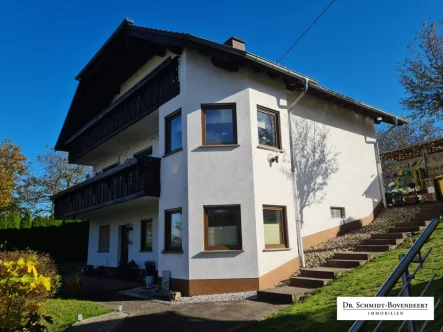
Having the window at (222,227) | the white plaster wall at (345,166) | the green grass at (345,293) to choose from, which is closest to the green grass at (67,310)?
the window at (222,227)

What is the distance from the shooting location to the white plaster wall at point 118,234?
14125mm

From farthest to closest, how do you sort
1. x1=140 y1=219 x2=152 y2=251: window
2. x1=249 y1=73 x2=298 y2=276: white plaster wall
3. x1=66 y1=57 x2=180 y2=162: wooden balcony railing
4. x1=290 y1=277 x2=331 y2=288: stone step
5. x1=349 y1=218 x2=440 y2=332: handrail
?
A: x1=140 y1=219 x2=152 y2=251: window, x1=66 y1=57 x2=180 y2=162: wooden balcony railing, x1=249 y1=73 x2=298 y2=276: white plaster wall, x1=290 y1=277 x2=331 y2=288: stone step, x1=349 y1=218 x2=440 y2=332: handrail

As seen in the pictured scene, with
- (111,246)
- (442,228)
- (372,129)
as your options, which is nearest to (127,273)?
(111,246)

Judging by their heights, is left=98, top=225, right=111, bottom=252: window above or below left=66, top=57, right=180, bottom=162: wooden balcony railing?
below

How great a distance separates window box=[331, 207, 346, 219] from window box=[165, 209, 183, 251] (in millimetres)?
6186

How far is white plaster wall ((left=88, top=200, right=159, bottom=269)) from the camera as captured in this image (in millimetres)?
14125

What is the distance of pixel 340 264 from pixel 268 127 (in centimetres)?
486

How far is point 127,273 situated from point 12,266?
402 inches

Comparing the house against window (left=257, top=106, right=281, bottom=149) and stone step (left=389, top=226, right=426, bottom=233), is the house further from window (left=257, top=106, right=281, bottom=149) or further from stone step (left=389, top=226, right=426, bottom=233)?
stone step (left=389, top=226, right=426, bottom=233)

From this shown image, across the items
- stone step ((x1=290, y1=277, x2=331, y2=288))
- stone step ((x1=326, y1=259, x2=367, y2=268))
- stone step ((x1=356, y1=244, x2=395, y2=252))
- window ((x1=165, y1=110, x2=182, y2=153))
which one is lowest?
stone step ((x1=290, y1=277, x2=331, y2=288))

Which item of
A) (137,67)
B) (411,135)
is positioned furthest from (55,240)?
(411,135)

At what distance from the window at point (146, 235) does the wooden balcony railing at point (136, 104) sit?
3.98 metres

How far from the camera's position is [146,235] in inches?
586

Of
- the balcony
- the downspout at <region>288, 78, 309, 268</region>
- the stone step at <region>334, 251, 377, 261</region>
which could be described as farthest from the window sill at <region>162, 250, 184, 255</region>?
the stone step at <region>334, 251, 377, 261</region>
